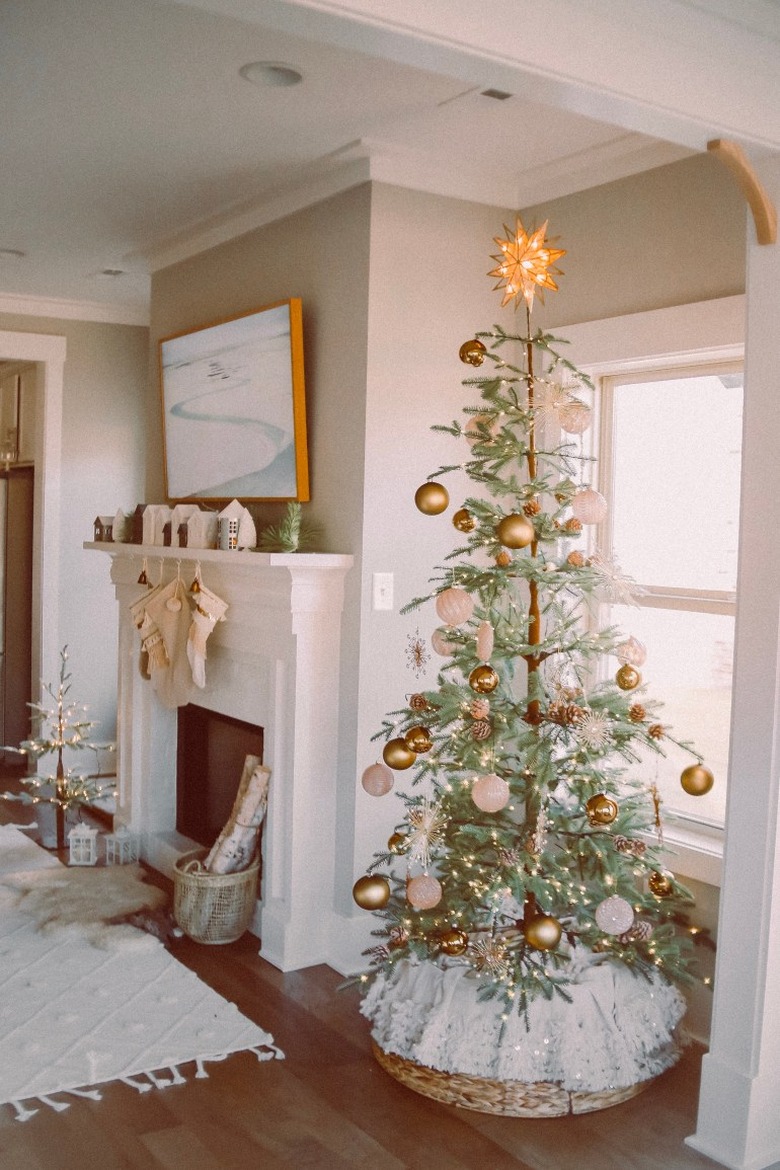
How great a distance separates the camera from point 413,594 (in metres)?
3.72

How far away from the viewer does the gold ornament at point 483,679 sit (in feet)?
9.10

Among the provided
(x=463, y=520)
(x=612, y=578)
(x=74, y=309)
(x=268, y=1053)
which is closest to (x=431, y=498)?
(x=463, y=520)

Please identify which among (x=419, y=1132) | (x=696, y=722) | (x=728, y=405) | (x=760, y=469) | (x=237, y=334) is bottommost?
(x=419, y=1132)

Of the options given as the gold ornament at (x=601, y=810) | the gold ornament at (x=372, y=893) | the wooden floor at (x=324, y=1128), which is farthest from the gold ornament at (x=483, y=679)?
the wooden floor at (x=324, y=1128)

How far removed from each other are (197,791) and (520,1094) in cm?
225

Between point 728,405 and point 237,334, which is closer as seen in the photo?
point 728,405

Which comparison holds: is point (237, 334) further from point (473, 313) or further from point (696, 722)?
point (696, 722)

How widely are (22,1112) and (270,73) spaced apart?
8.78 ft

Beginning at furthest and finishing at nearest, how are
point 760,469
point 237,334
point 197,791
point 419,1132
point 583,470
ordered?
1. point 197,791
2. point 237,334
3. point 583,470
4. point 419,1132
5. point 760,469

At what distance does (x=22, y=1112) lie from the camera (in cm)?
273

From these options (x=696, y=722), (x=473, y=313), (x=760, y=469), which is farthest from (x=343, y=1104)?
(x=473, y=313)

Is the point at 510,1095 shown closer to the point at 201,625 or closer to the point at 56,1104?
the point at 56,1104

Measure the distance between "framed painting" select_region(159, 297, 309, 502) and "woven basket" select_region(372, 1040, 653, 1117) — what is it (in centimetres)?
191

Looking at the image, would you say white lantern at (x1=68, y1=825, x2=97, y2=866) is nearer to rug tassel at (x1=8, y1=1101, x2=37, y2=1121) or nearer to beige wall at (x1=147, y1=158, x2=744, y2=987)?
beige wall at (x1=147, y1=158, x2=744, y2=987)
